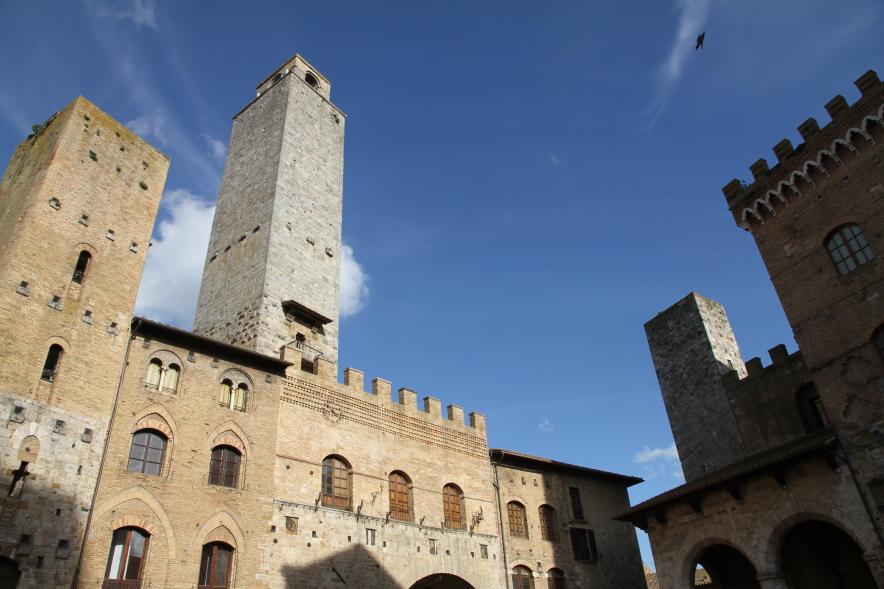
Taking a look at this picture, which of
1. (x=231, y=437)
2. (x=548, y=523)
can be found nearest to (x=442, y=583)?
(x=548, y=523)

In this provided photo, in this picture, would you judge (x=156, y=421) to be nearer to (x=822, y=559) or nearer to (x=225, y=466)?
(x=225, y=466)

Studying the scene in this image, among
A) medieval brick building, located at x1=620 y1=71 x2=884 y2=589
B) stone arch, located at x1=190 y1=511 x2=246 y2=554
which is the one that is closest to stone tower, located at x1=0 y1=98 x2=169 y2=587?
stone arch, located at x1=190 y1=511 x2=246 y2=554

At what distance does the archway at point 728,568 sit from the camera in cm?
1978

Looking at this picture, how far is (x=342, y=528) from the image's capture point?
1717 cm

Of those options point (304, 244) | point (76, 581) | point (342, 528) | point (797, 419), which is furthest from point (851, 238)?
point (76, 581)

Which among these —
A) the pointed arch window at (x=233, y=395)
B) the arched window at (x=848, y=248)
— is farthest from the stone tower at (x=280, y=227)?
the arched window at (x=848, y=248)

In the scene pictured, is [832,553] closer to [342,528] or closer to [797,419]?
[797,419]

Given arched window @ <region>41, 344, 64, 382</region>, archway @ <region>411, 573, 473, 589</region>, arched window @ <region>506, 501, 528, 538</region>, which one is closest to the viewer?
arched window @ <region>41, 344, 64, 382</region>

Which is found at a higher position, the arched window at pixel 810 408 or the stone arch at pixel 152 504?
the arched window at pixel 810 408

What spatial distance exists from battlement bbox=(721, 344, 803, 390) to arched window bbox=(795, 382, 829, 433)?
95 cm

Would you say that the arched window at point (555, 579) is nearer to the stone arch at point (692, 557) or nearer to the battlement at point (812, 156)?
the stone arch at point (692, 557)

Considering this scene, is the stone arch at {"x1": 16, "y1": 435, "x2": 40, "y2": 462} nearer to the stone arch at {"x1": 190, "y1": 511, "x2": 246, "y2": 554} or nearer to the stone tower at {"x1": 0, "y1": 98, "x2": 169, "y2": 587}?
the stone tower at {"x1": 0, "y1": 98, "x2": 169, "y2": 587}

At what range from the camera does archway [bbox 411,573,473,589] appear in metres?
19.6

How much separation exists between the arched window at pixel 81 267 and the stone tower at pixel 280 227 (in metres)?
6.29
